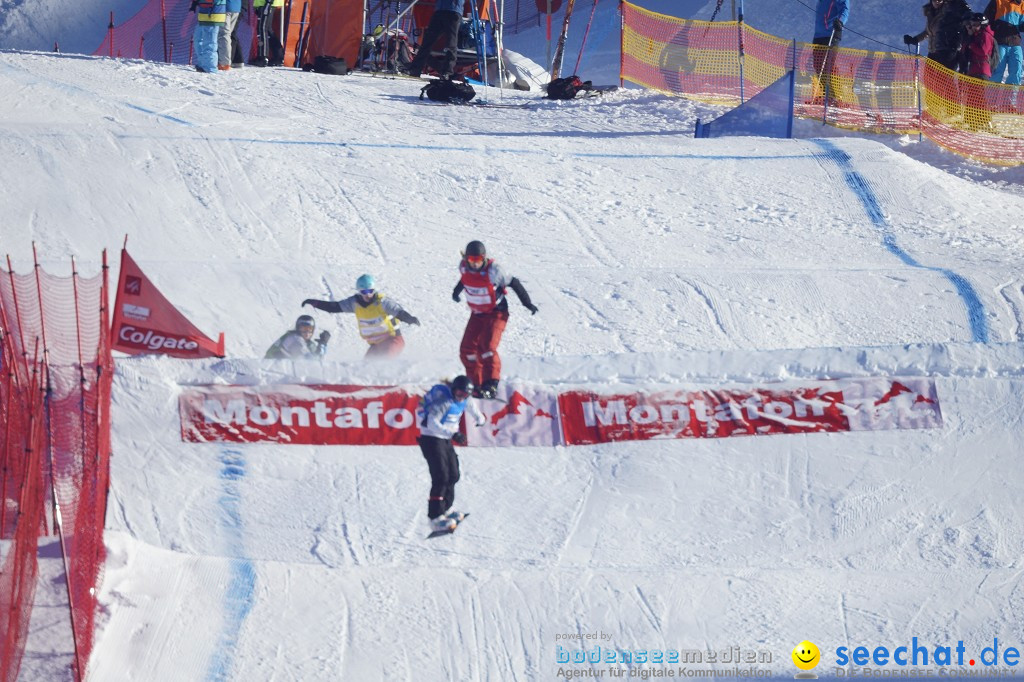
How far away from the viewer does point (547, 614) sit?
700cm

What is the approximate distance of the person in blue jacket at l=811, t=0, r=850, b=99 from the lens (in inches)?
601

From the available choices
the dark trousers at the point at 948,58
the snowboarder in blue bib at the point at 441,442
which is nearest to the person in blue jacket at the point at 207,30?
the dark trousers at the point at 948,58

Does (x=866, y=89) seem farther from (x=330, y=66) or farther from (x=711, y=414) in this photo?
(x=711, y=414)

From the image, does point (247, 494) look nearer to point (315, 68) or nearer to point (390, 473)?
point (390, 473)

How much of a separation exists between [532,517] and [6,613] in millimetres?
3205

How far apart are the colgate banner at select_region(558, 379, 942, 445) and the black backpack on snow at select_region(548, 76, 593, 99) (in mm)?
9586

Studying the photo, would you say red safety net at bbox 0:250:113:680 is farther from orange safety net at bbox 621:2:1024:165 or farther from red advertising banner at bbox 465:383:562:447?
orange safety net at bbox 621:2:1024:165

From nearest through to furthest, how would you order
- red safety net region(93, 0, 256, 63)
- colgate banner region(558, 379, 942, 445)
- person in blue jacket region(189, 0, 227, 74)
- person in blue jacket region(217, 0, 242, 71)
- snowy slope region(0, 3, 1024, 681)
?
snowy slope region(0, 3, 1024, 681) → colgate banner region(558, 379, 942, 445) → person in blue jacket region(189, 0, 227, 74) → person in blue jacket region(217, 0, 242, 71) → red safety net region(93, 0, 256, 63)

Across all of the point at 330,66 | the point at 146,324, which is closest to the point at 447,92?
the point at 330,66

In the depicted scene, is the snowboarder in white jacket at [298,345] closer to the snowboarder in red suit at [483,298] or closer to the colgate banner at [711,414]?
the snowboarder in red suit at [483,298]

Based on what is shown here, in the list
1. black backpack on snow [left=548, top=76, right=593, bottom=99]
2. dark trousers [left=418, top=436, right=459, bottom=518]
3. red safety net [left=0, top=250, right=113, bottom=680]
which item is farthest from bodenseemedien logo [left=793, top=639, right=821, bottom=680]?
black backpack on snow [left=548, top=76, right=593, bottom=99]

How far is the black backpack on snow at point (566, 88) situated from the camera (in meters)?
16.9

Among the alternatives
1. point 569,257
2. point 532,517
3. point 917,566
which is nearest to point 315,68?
point 569,257

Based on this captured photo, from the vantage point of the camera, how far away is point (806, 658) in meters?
6.73
